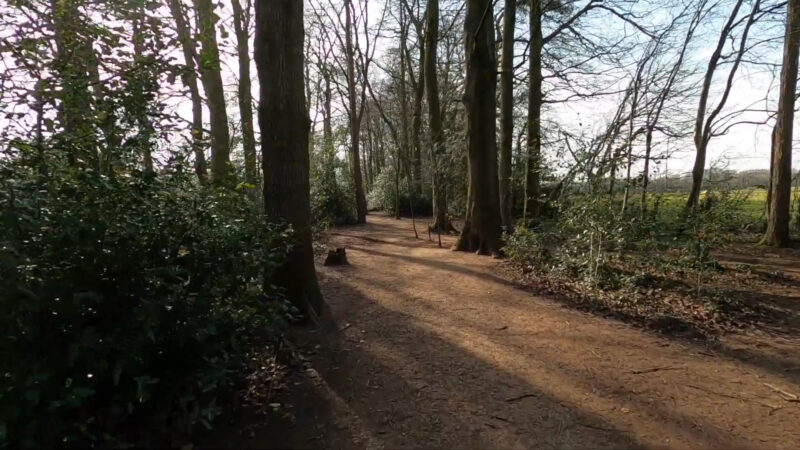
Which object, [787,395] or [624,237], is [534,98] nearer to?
[624,237]

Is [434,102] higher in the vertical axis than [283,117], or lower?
higher

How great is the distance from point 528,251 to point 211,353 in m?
5.96

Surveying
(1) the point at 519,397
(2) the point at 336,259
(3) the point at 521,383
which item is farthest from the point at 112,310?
(2) the point at 336,259

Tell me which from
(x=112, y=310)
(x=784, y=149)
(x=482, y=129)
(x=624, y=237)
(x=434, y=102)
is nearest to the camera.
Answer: (x=112, y=310)

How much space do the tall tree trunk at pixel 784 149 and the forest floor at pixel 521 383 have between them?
27.6ft

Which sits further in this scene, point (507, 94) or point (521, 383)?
point (507, 94)

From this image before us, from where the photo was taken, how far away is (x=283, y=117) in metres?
4.15

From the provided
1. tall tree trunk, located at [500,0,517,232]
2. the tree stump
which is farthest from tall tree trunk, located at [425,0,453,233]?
the tree stump

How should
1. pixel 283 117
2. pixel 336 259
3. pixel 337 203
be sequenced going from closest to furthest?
pixel 283 117 → pixel 336 259 → pixel 337 203

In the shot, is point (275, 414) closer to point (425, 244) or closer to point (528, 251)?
point (528, 251)

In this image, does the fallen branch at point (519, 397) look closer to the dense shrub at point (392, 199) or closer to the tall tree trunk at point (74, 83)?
the tall tree trunk at point (74, 83)

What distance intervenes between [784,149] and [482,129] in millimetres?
8563

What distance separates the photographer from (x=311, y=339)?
4117 mm

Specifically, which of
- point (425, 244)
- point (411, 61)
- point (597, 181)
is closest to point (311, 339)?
point (597, 181)
